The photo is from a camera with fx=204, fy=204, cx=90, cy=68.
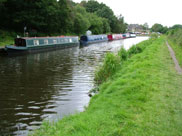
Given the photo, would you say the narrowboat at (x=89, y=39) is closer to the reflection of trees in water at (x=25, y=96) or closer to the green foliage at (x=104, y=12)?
the reflection of trees in water at (x=25, y=96)

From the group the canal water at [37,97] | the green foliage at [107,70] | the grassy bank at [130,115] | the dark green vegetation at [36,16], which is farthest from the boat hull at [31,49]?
the grassy bank at [130,115]

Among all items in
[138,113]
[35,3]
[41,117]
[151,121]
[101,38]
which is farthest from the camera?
[101,38]

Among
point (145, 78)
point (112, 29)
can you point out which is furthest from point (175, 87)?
point (112, 29)

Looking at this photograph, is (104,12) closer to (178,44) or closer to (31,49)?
(178,44)

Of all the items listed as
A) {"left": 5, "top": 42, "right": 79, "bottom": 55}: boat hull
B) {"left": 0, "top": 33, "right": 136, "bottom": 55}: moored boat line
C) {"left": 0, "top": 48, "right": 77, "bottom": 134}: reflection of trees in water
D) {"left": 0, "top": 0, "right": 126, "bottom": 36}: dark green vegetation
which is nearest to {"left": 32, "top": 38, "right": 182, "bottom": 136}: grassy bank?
{"left": 0, "top": 48, "right": 77, "bottom": 134}: reflection of trees in water

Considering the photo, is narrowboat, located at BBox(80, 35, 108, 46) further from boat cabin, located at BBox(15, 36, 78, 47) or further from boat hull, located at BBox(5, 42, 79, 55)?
boat hull, located at BBox(5, 42, 79, 55)

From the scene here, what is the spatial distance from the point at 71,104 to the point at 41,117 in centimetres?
138

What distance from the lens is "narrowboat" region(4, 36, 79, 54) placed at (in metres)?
19.7

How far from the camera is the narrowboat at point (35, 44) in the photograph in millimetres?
19734

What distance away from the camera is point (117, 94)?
609 cm

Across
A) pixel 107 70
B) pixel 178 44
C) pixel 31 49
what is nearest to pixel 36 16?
pixel 31 49

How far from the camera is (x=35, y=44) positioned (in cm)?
2297

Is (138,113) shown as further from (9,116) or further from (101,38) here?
(101,38)

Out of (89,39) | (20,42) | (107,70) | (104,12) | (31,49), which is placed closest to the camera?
(107,70)
